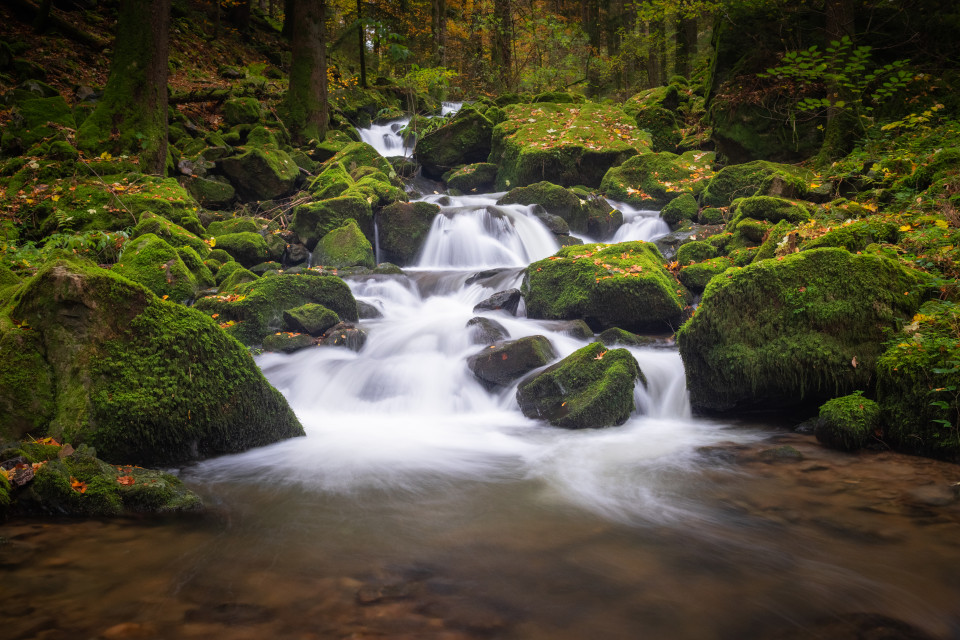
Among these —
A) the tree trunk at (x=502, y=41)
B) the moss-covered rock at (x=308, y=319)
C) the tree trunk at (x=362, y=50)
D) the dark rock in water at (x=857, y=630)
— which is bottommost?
the dark rock in water at (x=857, y=630)

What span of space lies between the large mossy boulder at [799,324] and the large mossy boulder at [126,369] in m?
4.74

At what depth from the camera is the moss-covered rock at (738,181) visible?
445 inches

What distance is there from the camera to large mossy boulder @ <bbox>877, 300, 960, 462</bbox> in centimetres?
423

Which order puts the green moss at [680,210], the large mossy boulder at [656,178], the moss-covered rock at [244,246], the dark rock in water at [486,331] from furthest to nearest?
the large mossy boulder at [656,178]
the green moss at [680,210]
the moss-covered rock at [244,246]
the dark rock in water at [486,331]

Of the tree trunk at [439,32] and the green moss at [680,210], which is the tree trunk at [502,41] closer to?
the tree trunk at [439,32]

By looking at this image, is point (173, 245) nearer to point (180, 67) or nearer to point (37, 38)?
point (37, 38)

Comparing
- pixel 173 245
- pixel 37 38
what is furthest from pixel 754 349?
pixel 37 38

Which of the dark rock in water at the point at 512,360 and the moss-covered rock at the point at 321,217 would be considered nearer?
the dark rock in water at the point at 512,360

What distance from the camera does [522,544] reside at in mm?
3520

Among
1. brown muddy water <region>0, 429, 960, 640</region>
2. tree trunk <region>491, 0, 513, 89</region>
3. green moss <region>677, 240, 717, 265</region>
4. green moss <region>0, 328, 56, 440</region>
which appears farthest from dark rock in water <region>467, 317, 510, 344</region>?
tree trunk <region>491, 0, 513, 89</region>

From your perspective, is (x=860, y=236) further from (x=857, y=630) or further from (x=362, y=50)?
(x=362, y=50)

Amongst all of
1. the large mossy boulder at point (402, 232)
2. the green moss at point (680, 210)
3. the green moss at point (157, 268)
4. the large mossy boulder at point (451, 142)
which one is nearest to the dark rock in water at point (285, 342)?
the green moss at point (157, 268)

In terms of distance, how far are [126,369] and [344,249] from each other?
279 inches

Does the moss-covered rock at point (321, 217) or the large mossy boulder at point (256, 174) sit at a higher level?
the large mossy boulder at point (256, 174)
